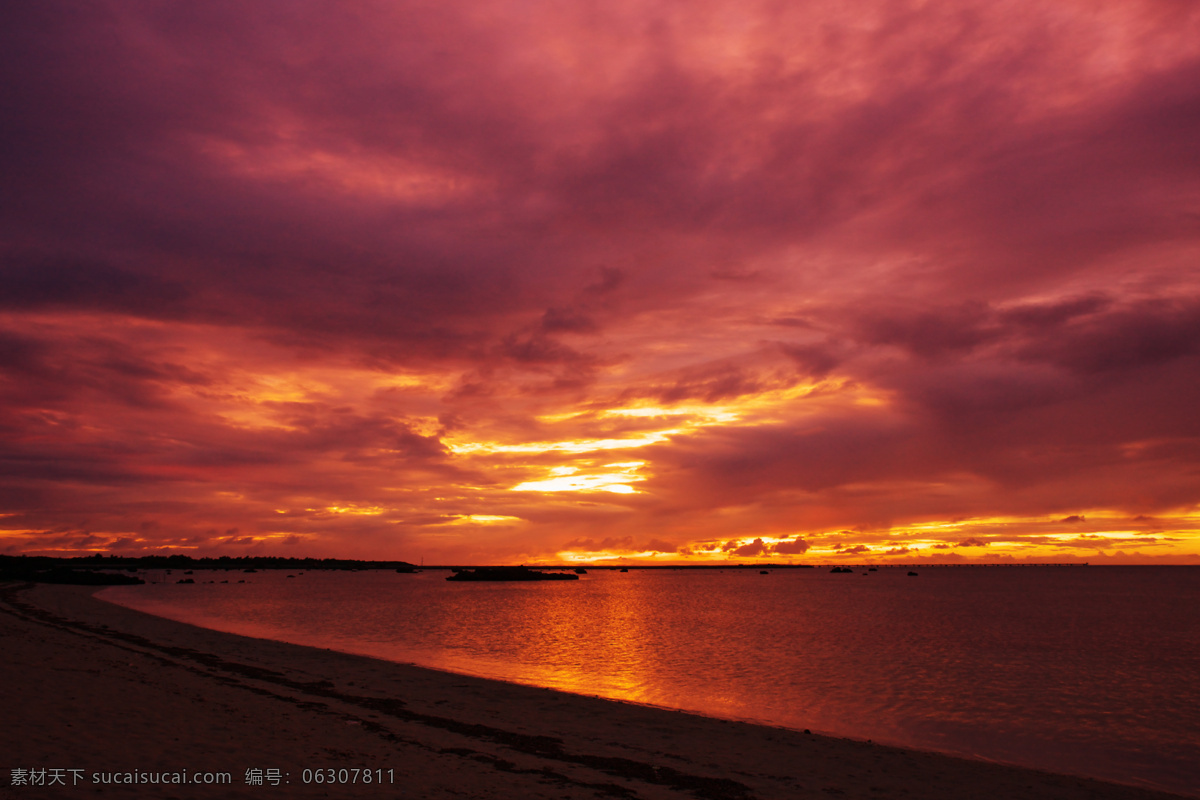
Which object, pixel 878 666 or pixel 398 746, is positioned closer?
pixel 398 746

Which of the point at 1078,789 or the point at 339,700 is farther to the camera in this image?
the point at 339,700

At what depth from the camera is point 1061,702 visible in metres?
31.5

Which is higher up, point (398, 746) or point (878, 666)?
point (398, 746)

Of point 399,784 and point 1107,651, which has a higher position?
point 399,784

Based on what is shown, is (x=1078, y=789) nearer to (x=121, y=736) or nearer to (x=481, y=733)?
(x=481, y=733)

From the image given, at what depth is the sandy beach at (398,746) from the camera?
13.8 m

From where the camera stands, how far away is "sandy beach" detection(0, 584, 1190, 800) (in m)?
13.8

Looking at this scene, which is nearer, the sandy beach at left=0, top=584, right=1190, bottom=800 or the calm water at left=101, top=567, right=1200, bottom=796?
the sandy beach at left=0, top=584, right=1190, bottom=800

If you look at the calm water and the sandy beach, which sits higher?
the sandy beach

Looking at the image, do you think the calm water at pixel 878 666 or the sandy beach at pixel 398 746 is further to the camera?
the calm water at pixel 878 666

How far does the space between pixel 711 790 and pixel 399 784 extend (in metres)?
7.10

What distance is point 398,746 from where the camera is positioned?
17.8m

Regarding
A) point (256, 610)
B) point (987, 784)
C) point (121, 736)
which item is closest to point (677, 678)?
point (987, 784)

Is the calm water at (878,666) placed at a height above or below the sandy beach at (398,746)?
below
